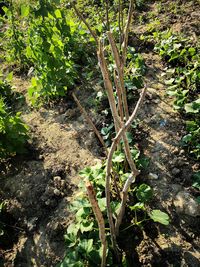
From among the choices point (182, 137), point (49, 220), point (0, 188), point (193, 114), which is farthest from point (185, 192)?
point (0, 188)

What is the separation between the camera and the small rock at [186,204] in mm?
2264

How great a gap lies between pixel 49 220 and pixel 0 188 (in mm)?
667

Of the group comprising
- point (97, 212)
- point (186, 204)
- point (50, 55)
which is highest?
point (50, 55)

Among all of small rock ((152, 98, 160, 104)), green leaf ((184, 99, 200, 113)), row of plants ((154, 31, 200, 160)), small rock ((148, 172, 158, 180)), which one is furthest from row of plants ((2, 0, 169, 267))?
green leaf ((184, 99, 200, 113))

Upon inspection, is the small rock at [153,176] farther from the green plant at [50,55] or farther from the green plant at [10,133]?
the green plant at [50,55]

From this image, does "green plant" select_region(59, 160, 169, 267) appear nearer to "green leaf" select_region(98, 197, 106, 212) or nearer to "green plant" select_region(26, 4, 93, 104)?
"green leaf" select_region(98, 197, 106, 212)

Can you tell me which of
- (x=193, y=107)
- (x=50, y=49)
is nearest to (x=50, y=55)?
(x=50, y=49)

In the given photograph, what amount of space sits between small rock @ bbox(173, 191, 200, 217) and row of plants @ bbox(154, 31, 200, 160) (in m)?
0.38

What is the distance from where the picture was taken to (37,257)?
2.30 m

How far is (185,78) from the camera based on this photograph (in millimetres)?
3379

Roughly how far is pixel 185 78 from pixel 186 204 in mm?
1619

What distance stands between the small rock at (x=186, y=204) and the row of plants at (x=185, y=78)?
379mm

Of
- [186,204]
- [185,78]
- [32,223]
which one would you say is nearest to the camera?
[186,204]

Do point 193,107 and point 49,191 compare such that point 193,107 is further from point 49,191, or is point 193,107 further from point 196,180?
point 49,191
